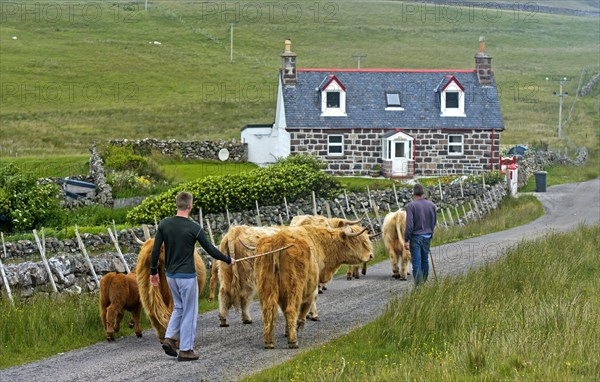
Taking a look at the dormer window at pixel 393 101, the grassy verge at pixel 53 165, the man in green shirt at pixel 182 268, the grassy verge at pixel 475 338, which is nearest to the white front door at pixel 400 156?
the dormer window at pixel 393 101

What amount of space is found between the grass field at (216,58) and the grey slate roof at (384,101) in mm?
15485

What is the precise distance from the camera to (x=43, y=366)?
14.5 metres

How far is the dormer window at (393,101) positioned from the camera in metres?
56.4

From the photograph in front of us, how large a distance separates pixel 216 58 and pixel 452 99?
2322 inches

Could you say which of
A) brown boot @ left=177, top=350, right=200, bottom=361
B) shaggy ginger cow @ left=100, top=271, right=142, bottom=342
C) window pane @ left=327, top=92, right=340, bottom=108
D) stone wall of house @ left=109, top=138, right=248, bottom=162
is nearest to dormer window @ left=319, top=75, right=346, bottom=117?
window pane @ left=327, top=92, right=340, bottom=108

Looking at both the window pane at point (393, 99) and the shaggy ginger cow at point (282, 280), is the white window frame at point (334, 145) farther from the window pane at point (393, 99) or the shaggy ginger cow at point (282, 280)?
the shaggy ginger cow at point (282, 280)

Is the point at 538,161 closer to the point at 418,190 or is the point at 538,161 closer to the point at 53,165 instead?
the point at 53,165

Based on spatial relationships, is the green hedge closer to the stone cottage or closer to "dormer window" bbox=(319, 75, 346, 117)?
the stone cottage

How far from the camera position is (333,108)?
55.7 m

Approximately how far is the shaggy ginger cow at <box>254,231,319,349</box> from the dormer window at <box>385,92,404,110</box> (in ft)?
135

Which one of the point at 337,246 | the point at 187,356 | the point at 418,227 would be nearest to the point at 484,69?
the point at 418,227

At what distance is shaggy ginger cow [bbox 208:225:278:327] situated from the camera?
17.1 m

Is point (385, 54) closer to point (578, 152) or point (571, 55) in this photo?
point (571, 55)

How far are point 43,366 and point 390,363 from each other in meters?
4.91
